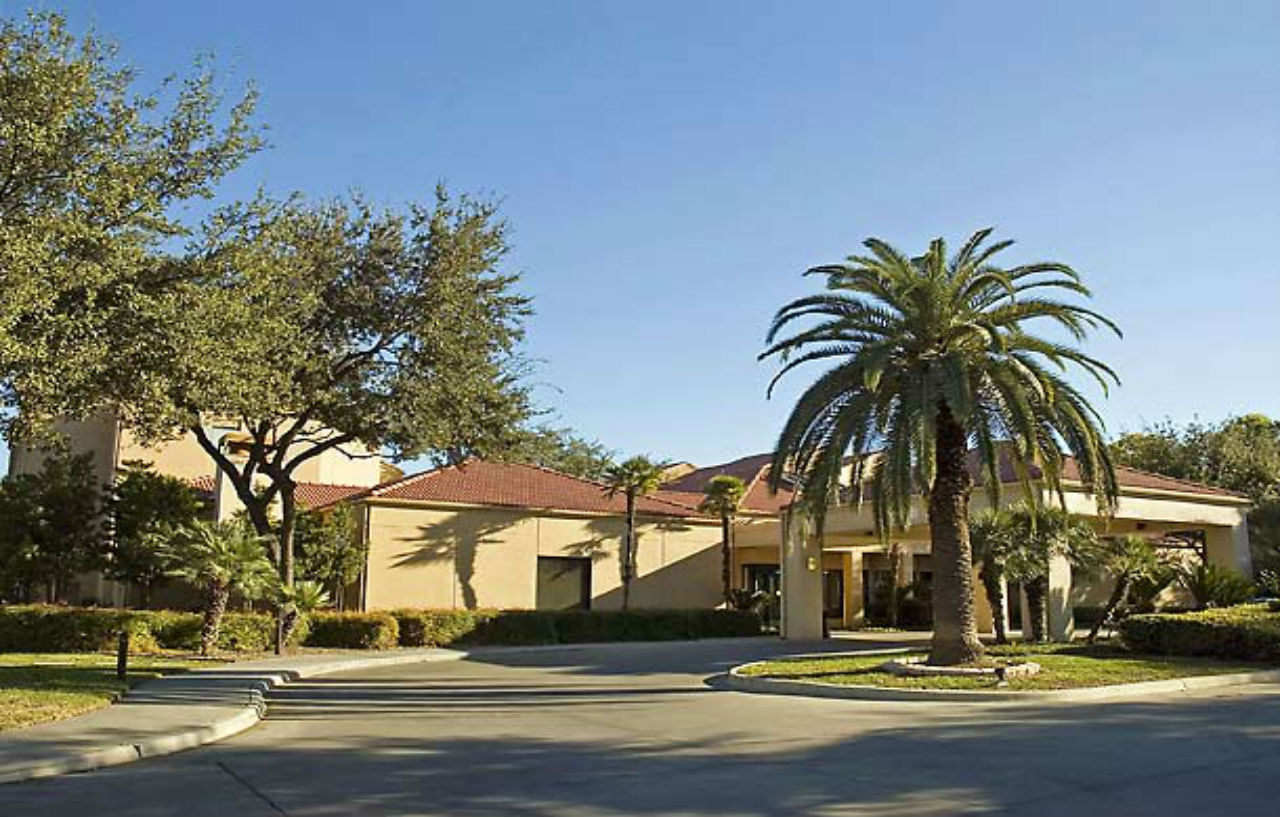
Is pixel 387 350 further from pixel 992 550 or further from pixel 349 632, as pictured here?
pixel 992 550

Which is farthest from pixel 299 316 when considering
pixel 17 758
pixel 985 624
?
pixel 985 624

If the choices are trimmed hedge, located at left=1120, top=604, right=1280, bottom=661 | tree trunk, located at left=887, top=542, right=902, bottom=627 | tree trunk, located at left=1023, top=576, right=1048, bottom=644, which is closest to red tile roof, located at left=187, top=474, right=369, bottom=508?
tree trunk, located at left=887, top=542, right=902, bottom=627

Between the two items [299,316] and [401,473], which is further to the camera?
[401,473]

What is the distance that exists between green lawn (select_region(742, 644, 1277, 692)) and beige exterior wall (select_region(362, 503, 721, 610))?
1492 centimetres

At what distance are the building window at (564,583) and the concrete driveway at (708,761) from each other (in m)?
19.4

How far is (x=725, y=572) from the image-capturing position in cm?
3816

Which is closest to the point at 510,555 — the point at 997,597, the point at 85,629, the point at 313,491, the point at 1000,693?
the point at 313,491

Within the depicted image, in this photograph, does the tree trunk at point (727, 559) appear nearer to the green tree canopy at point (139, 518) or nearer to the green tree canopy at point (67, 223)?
the green tree canopy at point (139, 518)

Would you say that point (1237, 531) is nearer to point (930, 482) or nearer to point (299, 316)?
point (930, 482)

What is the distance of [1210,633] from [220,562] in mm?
20038

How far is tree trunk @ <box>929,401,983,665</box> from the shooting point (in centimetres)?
1870

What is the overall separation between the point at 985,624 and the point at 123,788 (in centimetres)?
2805

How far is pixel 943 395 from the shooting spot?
17.8 m

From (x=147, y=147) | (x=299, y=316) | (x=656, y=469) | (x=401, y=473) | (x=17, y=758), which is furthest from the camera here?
(x=401, y=473)
